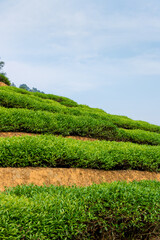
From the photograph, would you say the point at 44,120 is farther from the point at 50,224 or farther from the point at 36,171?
the point at 50,224

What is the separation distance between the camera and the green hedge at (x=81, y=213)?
4102 mm

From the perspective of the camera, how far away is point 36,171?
7.65 metres

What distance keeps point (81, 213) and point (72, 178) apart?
11.1 feet

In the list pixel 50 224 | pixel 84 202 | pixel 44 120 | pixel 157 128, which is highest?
pixel 157 128

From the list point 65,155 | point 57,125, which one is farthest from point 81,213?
point 57,125

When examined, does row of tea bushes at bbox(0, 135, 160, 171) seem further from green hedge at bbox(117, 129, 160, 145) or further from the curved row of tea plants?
green hedge at bbox(117, 129, 160, 145)

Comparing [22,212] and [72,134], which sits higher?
[72,134]

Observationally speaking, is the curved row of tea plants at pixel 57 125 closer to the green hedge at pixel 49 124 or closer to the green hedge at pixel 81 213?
the green hedge at pixel 49 124

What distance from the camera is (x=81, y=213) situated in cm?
468

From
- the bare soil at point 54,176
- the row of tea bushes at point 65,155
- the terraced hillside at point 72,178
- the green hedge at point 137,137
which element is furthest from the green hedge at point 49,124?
the bare soil at point 54,176

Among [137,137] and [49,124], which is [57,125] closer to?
[49,124]

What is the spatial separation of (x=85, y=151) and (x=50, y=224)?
4.60 metres

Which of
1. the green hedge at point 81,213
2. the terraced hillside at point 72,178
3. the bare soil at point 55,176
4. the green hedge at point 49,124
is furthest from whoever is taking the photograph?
the green hedge at point 49,124

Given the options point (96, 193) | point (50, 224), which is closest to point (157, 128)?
point (96, 193)
